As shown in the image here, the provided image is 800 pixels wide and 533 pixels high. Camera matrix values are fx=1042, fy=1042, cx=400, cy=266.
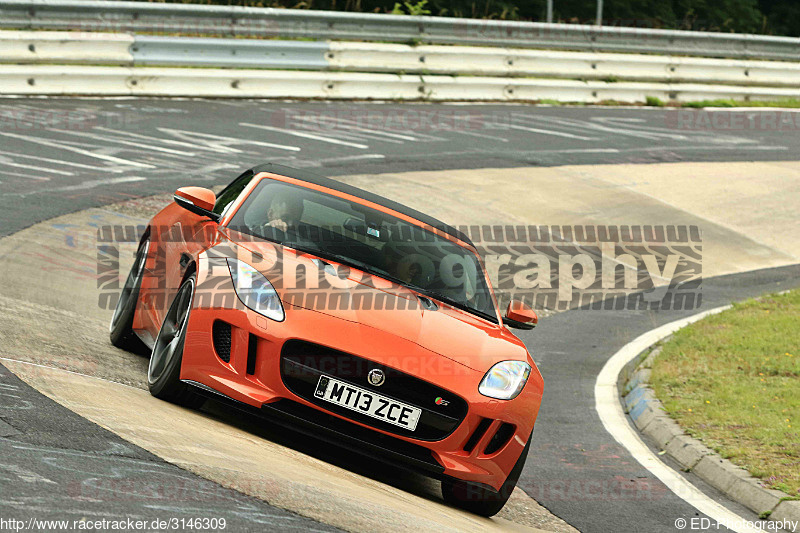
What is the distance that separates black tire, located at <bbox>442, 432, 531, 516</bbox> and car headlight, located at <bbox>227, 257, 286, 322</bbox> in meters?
1.28

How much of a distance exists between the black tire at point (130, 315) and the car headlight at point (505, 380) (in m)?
2.65

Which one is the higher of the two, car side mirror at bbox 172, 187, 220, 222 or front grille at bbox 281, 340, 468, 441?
car side mirror at bbox 172, 187, 220, 222

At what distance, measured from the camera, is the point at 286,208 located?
6.62 meters

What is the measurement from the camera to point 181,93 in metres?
18.2

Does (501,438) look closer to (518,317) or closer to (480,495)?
(480,495)

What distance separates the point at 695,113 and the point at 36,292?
60.7 ft

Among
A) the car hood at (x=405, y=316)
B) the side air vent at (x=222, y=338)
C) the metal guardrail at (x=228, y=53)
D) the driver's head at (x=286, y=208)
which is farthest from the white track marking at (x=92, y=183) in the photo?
the side air vent at (x=222, y=338)

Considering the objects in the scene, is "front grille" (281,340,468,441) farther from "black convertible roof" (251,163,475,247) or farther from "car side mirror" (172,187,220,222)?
"black convertible roof" (251,163,475,247)

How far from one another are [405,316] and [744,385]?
14.1 feet

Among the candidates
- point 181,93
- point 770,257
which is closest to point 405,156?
point 181,93

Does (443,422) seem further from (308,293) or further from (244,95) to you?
(244,95)

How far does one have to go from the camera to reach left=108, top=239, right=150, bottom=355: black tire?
702cm

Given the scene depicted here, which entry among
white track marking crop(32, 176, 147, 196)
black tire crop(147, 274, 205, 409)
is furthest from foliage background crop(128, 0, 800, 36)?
black tire crop(147, 274, 205, 409)

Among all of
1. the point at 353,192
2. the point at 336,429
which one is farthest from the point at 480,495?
the point at 353,192
